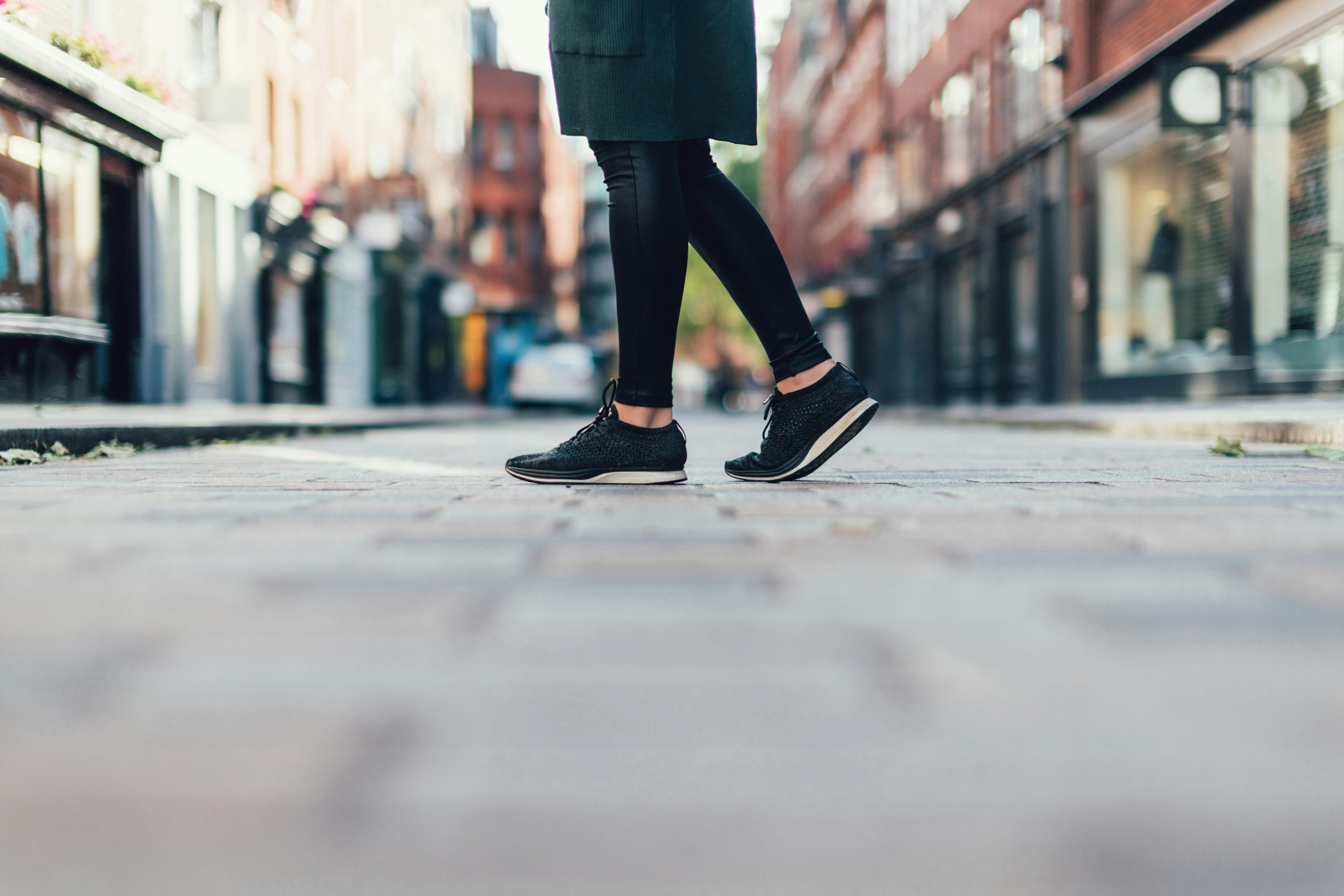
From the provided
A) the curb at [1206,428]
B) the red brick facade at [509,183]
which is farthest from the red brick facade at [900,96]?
the red brick facade at [509,183]

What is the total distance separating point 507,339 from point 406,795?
39.2m

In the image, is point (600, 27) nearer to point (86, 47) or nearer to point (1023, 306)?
point (86, 47)

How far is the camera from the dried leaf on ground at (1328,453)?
184 inches

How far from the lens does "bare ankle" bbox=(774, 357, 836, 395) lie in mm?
3357

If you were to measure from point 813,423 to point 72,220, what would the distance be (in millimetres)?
10997

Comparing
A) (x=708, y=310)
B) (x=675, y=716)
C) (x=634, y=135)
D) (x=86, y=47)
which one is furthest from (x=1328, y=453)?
(x=708, y=310)

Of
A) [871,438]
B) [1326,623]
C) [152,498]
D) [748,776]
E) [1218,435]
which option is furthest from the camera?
[871,438]

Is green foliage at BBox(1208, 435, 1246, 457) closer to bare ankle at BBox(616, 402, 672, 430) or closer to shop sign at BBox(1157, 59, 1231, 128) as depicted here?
bare ankle at BBox(616, 402, 672, 430)

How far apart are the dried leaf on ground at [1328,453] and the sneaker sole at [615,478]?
2.78 m

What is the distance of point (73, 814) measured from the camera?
863 millimetres

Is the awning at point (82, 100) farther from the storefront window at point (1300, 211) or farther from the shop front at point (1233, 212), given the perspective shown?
the storefront window at point (1300, 211)

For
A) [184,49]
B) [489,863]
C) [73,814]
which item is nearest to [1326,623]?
[489,863]

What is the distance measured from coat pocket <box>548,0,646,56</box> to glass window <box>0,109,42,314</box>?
9009 millimetres

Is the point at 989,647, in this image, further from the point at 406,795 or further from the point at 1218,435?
the point at 1218,435
